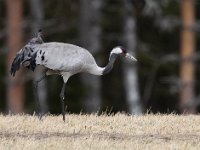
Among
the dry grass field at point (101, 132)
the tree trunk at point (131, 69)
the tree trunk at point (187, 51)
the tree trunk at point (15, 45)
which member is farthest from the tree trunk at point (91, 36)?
the dry grass field at point (101, 132)

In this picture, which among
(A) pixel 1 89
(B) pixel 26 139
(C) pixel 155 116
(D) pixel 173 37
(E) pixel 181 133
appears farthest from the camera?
(D) pixel 173 37

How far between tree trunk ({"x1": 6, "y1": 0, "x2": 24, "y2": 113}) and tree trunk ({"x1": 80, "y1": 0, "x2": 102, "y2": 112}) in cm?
215

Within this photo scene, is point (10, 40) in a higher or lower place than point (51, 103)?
higher

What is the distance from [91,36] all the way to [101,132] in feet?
52.2

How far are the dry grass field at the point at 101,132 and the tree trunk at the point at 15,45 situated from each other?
40.6 ft

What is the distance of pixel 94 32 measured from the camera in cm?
2973

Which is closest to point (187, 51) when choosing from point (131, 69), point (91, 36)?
point (131, 69)

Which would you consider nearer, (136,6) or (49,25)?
(136,6)

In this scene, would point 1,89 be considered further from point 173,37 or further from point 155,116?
point 155,116

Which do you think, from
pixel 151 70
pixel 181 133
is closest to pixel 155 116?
pixel 181 133

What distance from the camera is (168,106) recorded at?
3328 centimetres

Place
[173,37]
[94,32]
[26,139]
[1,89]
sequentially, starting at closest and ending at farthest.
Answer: [26,139] < [94,32] < [1,89] < [173,37]

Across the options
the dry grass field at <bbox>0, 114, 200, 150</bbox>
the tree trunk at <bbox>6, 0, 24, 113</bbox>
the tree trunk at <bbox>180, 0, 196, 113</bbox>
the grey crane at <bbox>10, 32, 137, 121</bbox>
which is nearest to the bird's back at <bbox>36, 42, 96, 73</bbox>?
the grey crane at <bbox>10, 32, 137, 121</bbox>

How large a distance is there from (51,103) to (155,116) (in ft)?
50.7
